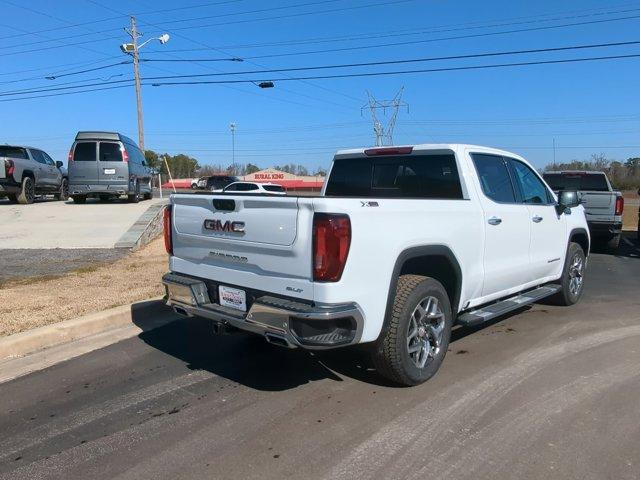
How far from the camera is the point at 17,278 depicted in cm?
792

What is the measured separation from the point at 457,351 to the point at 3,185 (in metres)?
15.1

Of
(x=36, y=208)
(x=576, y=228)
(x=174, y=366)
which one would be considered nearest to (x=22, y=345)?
(x=174, y=366)

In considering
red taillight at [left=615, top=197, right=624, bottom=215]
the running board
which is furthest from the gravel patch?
red taillight at [left=615, top=197, right=624, bottom=215]

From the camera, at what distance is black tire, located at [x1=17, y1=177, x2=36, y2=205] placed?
16594mm

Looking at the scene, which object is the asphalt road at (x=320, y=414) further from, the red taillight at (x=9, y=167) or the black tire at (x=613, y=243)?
the red taillight at (x=9, y=167)

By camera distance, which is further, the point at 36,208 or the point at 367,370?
the point at 36,208

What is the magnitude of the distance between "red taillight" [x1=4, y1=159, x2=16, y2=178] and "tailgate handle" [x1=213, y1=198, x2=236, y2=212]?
14.1m

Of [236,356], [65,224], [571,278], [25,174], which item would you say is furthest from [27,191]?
[571,278]

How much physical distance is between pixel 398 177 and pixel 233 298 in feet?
7.56

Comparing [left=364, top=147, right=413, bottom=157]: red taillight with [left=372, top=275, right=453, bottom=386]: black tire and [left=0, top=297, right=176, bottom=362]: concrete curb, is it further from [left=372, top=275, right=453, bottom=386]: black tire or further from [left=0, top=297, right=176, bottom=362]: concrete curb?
[left=0, top=297, right=176, bottom=362]: concrete curb

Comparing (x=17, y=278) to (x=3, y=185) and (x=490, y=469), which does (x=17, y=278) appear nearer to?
(x=490, y=469)

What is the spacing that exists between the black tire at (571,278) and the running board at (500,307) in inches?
19.2

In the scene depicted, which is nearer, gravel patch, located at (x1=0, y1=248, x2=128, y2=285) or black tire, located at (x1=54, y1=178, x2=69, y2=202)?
gravel patch, located at (x1=0, y1=248, x2=128, y2=285)

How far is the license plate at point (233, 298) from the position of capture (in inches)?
165
